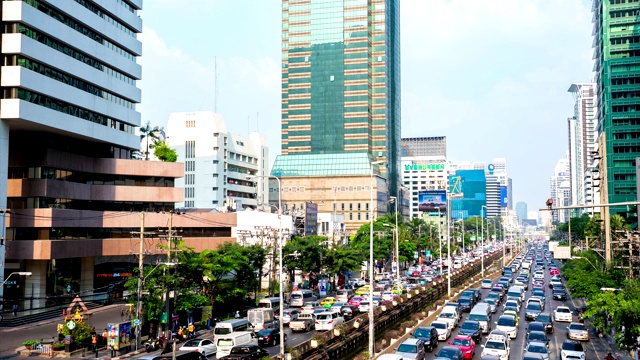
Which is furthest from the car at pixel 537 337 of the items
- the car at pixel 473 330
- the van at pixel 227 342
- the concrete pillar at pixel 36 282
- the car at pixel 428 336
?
the concrete pillar at pixel 36 282

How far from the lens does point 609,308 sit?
117 ft

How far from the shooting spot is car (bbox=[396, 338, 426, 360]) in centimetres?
3588

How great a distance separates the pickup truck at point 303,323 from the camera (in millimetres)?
51406

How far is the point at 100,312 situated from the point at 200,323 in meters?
16.9

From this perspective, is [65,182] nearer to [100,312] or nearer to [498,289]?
[100,312]

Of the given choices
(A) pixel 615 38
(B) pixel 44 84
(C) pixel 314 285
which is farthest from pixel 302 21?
(B) pixel 44 84

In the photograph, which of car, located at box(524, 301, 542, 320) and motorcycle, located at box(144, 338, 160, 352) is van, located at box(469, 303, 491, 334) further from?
motorcycle, located at box(144, 338, 160, 352)

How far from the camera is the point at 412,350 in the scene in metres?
36.7

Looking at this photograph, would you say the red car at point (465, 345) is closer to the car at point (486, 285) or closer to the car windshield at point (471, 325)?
the car windshield at point (471, 325)

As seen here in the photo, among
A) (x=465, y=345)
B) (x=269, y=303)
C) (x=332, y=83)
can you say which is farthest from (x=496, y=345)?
(x=332, y=83)

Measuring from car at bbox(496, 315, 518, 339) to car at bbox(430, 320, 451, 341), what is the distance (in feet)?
12.7

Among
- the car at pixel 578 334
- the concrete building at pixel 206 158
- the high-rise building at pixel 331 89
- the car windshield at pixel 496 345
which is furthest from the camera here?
the high-rise building at pixel 331 89

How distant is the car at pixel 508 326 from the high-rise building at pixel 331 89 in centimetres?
12737

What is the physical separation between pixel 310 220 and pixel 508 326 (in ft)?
204
